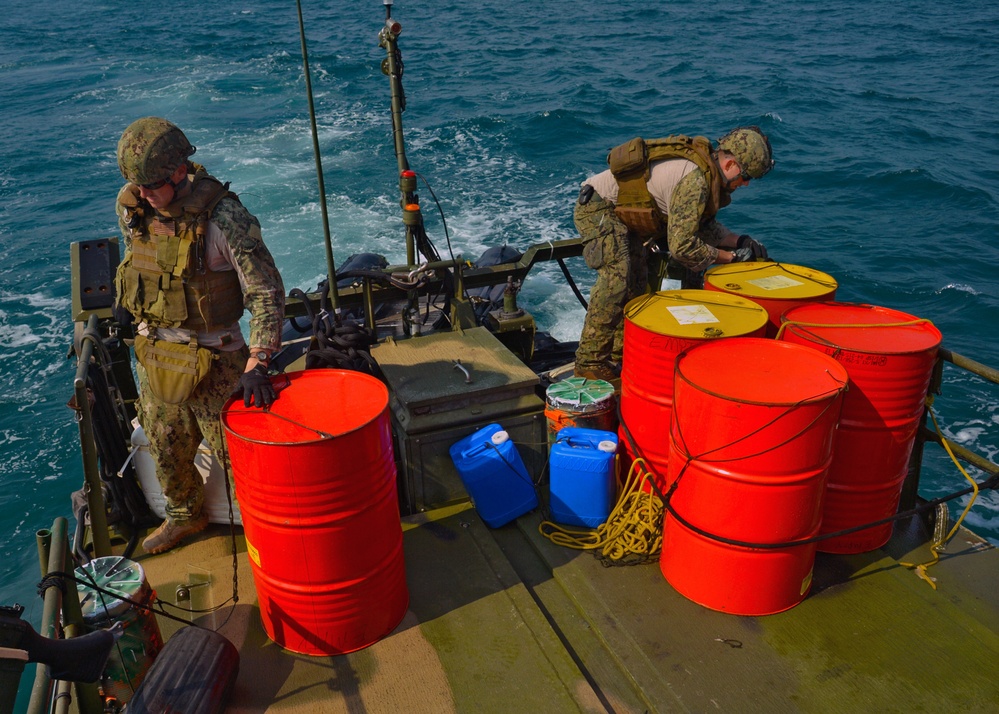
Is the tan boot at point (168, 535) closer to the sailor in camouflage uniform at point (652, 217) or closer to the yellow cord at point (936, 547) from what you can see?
the sailor in camouflage uniform at point (652, 217)

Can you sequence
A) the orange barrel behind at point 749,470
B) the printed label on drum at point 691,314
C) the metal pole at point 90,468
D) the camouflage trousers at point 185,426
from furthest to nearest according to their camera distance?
1. the printed label on drum at point 691,314
2. the camouflage trousers at point 185,426
3. the metal pole at point 90,468
4. the orange barrel behind at point 749,470

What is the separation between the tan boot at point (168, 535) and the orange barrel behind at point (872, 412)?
339cm

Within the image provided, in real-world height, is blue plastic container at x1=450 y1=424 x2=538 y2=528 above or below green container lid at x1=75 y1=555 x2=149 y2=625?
below

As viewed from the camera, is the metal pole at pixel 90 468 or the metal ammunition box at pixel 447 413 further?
the metal ammunition box at pixel 447 413

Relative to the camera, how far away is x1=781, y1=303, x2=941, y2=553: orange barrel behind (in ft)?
13.1

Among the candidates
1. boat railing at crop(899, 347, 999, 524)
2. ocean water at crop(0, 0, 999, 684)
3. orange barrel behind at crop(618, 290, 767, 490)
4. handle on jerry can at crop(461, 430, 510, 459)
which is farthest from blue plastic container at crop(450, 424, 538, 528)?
ocean water at crop(0, 0, 999, 684)

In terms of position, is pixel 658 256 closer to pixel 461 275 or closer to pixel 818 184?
pixel 461 275

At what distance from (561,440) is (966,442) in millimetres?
7680

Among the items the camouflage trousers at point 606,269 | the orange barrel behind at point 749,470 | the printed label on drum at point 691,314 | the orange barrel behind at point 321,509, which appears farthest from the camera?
the camouflage trousers at point 606,269

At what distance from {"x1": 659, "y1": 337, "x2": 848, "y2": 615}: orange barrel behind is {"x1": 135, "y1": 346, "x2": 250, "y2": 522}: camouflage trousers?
2.32 m

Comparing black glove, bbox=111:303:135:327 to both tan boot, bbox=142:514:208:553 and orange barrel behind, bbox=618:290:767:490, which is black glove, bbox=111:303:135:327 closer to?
tan boot, bbox=142:514:208:553

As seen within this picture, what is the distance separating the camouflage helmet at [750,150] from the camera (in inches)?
210

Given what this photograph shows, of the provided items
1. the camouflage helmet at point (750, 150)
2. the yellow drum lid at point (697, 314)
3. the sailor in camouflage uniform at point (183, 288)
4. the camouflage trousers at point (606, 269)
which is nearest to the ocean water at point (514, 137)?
the camouflage trousers at point (606, 269)

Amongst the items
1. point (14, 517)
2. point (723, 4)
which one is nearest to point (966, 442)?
point (14, 517)
